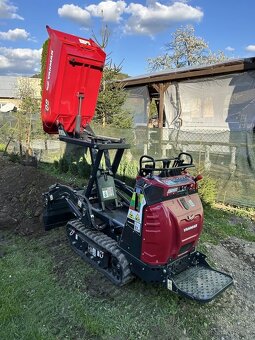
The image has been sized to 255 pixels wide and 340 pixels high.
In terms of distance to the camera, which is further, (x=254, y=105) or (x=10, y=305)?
(x=254, y=105)

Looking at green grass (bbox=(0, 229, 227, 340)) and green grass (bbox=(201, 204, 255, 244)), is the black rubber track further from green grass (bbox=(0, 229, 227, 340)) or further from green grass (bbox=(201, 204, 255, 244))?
green grass (bbox=(201, 204, 255, 244))

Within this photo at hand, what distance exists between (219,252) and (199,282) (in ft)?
4.87

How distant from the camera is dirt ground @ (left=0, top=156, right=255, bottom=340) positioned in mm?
3250

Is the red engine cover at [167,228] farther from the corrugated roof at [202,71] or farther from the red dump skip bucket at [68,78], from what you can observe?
the corrugated roof at [202,71]

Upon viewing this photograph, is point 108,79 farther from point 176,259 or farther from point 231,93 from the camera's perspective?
point 176,259

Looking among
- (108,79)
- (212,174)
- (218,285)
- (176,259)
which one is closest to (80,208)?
(176,259)

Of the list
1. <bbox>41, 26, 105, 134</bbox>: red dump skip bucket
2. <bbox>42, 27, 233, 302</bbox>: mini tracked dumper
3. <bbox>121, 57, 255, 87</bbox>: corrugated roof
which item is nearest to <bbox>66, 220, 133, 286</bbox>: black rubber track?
<bbox>42, 27, 233, 302</bbox>: mini tracked dumper

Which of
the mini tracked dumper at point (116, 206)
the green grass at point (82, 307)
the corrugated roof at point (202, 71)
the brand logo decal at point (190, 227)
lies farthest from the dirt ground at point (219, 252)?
the corrugated roof at point (202, 71)

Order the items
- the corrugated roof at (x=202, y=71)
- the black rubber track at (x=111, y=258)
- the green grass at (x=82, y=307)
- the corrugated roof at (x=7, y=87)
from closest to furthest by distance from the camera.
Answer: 1. the green grass at (x=82, y=307)
2. the black rubber track at (x=111, y=258)
3. the corrugated roof at (x=202, y=71)
4. the corrugated roof at (x=7, y=87)

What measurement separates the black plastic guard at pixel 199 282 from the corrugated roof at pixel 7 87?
4086cm

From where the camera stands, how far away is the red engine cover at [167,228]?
3.11m

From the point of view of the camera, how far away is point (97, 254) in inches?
152

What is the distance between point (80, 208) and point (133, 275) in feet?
4.03

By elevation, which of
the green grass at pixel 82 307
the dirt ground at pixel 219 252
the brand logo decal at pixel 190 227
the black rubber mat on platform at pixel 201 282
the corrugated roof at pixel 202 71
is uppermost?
the corrugated roof at pixel 202 71
